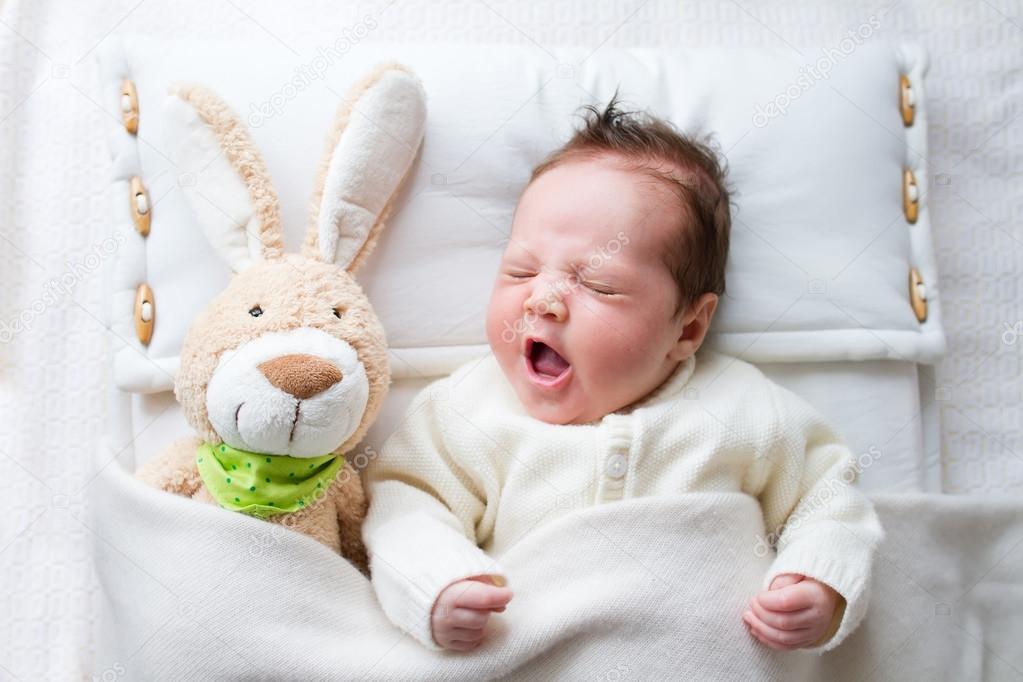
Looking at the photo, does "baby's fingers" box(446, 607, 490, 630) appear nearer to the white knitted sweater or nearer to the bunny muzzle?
the white knitted sweater

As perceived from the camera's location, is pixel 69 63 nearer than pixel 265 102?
No

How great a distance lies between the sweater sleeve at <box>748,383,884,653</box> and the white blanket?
5 centimetres

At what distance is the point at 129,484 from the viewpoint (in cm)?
112

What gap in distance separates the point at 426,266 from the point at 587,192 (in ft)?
0.90

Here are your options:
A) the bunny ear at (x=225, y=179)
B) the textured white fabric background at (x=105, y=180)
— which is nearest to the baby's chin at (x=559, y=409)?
the bunny ear at (x=225, y=179)

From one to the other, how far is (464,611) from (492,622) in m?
0.06

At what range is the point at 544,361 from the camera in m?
1.21

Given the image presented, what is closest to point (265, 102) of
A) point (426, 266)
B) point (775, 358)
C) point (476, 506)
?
point (426, 266)

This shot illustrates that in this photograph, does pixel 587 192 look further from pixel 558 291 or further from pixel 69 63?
pixel 69 63

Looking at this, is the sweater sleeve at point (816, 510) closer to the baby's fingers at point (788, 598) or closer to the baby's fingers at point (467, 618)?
the baby's fingers at point (788, 598)

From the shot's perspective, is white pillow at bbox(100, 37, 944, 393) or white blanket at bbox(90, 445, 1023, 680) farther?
white pillow at bbox(100, 37, 944, 393)

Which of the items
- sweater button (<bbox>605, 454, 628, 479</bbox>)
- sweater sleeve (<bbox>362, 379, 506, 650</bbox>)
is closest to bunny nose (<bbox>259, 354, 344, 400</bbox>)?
sweater sleeve (<bbox>362, 379, 506, 650</bbox>)

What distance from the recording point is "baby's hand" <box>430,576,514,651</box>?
40.3 inches

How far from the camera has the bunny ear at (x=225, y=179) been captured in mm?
1125
